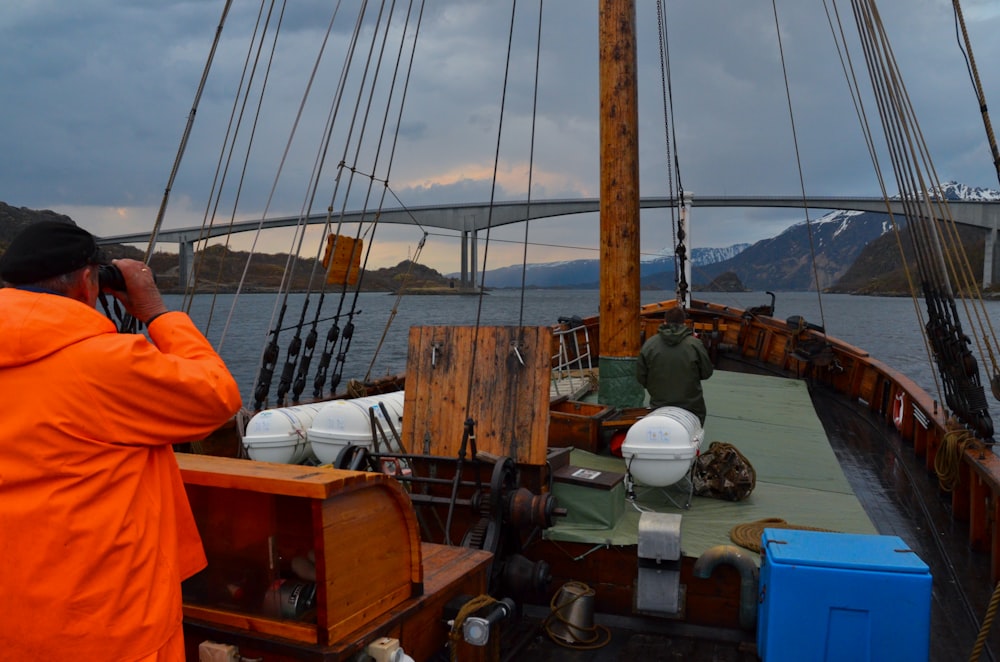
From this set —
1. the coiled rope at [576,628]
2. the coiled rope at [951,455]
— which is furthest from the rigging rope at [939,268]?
the coiled rope at [576,628]

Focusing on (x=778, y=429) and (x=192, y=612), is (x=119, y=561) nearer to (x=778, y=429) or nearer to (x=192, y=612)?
(x=192, y=612)

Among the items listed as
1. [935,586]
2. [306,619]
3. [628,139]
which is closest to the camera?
[306,619]

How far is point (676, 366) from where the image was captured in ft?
20.6

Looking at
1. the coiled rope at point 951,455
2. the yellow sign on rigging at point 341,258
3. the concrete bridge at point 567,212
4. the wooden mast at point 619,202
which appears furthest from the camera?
the concrete bridge at point 567,212

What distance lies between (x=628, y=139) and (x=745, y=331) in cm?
840

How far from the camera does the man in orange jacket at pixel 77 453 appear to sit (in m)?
1.82

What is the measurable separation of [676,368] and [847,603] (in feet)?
10.6

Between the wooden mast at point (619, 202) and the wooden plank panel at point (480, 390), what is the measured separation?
1.95 m

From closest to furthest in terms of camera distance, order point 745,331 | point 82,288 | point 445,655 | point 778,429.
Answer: point 82,288 < point 445,655 < point 778,429 < point 745,331

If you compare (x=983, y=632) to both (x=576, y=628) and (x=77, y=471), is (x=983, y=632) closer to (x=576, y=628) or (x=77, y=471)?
(x=576, y=628)

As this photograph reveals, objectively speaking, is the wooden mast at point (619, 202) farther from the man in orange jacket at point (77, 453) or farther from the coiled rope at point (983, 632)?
the man in orange jacket at point (77, 453)

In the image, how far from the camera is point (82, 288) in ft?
6.52

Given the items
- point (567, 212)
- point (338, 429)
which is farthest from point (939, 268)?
point (567, 212)

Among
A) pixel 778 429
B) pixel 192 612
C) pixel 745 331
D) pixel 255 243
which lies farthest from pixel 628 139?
pixel 745 331
